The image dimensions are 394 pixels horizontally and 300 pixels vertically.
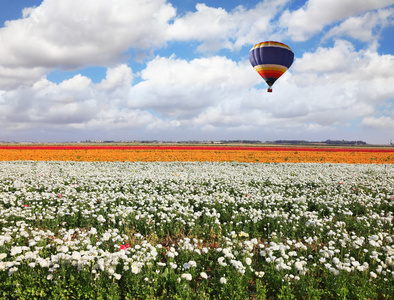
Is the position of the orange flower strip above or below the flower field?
above

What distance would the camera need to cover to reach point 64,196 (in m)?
11.6

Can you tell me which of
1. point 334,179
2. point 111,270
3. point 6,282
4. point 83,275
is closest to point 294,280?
point 111,270

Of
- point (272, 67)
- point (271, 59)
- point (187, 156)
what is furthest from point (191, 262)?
point (187, 156)

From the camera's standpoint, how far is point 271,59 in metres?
27.1

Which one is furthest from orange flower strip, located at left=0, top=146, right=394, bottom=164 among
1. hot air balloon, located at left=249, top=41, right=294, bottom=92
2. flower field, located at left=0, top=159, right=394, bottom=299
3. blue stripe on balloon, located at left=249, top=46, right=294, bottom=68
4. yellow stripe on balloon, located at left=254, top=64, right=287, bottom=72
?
flower field, located at left=0, top=159, right=394, bottom=299

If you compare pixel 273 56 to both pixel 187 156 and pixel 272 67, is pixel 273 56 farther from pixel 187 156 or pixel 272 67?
pixel 187 156

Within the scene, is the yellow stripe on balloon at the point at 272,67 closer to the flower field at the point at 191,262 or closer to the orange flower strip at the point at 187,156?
the orange flower strip at the point at 187,156

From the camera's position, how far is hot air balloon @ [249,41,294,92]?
27.0 m

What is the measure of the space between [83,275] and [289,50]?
28.9 meters

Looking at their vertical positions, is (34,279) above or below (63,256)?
below

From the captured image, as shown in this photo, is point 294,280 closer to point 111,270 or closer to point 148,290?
point 148,290

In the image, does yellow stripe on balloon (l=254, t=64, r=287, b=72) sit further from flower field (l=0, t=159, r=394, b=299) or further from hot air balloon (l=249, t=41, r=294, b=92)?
flower field (l=0, t=159, r=394, b=299)

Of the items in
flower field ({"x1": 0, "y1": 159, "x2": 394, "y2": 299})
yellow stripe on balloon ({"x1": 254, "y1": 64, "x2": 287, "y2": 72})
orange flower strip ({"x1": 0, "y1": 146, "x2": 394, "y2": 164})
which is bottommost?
flower field ({"x1": 0, "y1": 159, "x2": 394, "y2": 299})

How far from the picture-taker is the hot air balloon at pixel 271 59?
27.0m
